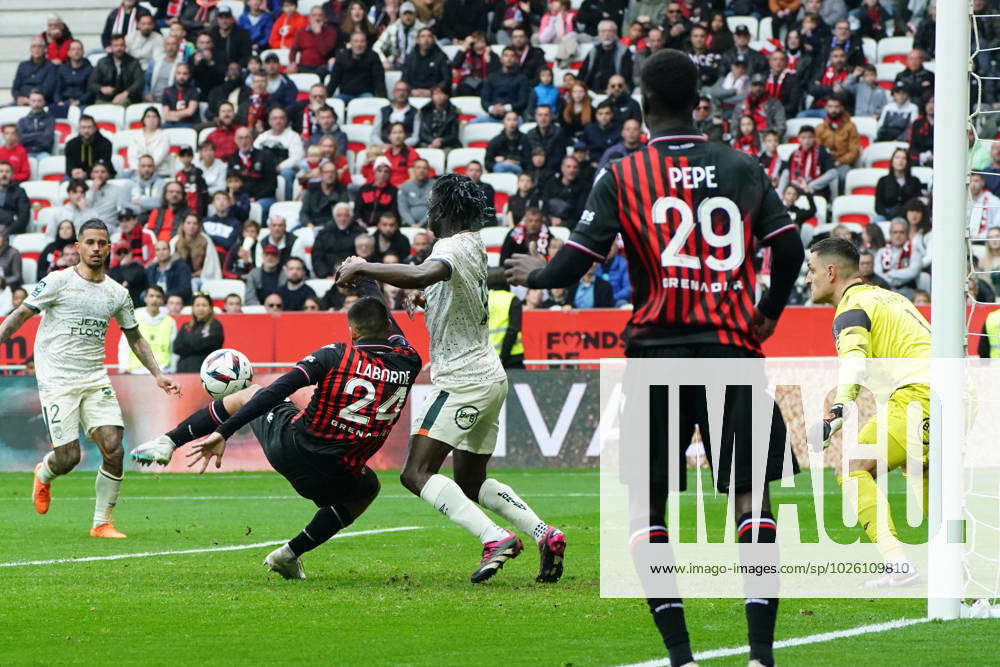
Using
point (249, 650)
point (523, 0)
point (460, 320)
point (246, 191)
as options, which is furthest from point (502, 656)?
point (523, 0)

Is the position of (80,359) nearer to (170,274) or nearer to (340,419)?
(340,419)

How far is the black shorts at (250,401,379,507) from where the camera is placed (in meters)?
8.45

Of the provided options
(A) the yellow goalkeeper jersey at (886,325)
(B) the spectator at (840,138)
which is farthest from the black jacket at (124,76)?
(A) the yellow goalkeeper jersey at (886,325)

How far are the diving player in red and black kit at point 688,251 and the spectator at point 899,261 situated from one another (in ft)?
43.6

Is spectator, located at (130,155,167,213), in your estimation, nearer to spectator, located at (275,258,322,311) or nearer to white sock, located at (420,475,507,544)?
spectator, located at (275,258,322,311)

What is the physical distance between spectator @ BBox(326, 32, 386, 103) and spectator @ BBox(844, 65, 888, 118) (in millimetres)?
7185

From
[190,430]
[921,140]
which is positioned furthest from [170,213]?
[190,430]

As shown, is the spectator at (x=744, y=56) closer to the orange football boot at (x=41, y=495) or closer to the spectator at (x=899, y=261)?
the spectator at (x=899, y=261)

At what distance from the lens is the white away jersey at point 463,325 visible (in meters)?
8.10

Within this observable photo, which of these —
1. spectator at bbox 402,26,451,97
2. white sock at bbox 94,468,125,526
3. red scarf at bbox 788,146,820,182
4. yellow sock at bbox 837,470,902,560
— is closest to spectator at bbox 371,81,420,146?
spectator at bbox 402,26,451,97

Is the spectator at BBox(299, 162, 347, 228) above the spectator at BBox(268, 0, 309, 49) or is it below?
below

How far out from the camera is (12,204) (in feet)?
75.9

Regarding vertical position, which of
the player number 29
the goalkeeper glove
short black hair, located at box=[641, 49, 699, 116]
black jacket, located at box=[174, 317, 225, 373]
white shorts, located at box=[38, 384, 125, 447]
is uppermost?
short black hair, located at box=[641, 49, 699, 116]

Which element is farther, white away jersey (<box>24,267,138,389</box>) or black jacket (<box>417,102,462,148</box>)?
black jacket (<box>417,102,462,148</box>)
